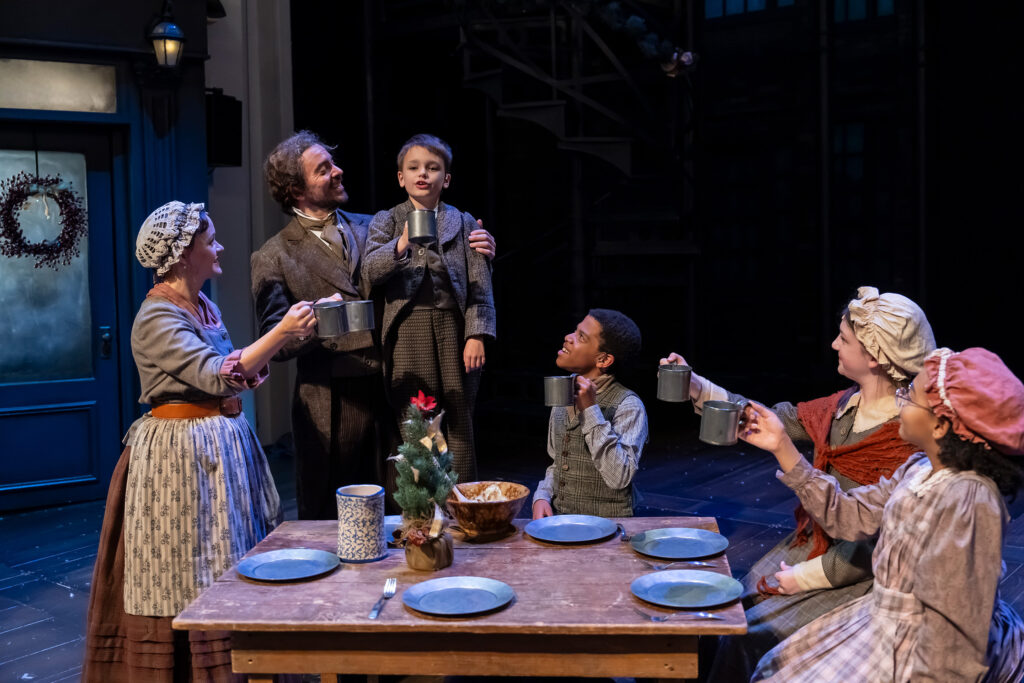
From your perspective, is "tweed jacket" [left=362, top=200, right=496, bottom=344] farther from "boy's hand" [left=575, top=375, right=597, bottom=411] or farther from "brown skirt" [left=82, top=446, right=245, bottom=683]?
"brown skirt" [left=82, top=446, right=245, bottom=683]

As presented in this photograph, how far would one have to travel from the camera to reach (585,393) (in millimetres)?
2824

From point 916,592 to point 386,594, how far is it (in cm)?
100

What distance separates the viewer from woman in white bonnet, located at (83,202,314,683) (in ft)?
8.27

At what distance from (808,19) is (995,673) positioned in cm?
727

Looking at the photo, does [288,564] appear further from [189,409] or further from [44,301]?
[44,301]

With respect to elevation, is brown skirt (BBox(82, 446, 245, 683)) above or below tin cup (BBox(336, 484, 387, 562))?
below

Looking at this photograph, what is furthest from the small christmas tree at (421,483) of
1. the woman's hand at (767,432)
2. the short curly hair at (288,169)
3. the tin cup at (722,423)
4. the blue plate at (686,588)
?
the short curly hair at (288,169)

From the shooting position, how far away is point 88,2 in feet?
17.5

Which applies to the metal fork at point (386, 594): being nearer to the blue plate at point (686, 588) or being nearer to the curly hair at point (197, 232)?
the blue plate at point (686, 588)


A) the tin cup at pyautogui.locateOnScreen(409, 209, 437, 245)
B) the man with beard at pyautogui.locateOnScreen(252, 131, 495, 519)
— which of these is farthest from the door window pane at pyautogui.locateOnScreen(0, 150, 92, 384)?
the tin cup at pyautogui.locateOnScreen(409, 209, 437, 245)

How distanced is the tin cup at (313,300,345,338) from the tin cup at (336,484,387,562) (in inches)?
15.6

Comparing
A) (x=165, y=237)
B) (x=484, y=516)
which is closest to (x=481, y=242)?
(x=165, y=237)

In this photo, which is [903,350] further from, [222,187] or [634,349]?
[222,187]

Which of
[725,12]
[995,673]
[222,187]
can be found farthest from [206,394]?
[725,12]
